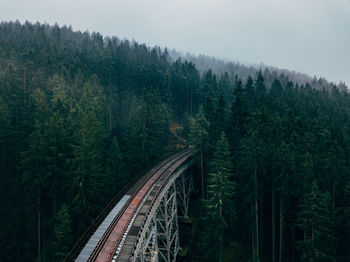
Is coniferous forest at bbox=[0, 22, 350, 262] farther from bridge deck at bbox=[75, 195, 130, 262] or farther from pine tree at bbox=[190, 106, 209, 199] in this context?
bridge deck at bbox=[75, 195, 130, 262]

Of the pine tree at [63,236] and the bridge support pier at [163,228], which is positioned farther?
the pine tree at [63,236]

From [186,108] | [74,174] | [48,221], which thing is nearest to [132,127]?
A: [74,174]

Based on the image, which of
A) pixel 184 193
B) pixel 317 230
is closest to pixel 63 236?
pixel 184 193

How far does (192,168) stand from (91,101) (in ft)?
Answer: 73.7

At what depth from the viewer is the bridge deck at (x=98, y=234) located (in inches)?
602

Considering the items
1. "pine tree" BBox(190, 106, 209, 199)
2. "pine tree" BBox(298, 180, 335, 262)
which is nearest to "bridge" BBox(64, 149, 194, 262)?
"pine tree" BBox(190, 106, 209, 199)

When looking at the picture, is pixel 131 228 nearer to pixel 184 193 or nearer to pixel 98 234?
pixel 98 234

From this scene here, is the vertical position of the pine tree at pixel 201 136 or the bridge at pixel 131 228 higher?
the pine tree at pixel 201 136

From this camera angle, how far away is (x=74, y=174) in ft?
83.3

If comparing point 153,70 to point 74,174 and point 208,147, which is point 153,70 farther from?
point 74,174

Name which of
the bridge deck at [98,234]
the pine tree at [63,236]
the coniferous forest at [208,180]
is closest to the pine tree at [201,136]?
the coniferous forest at [208,180]

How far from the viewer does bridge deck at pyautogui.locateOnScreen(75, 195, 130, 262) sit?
15.3 metres

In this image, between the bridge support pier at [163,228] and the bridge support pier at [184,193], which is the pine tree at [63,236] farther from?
the bridge support pier at [184,193]

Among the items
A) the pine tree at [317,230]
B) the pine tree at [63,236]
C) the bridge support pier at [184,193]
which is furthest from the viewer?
the bridge support pier at [184,193]
